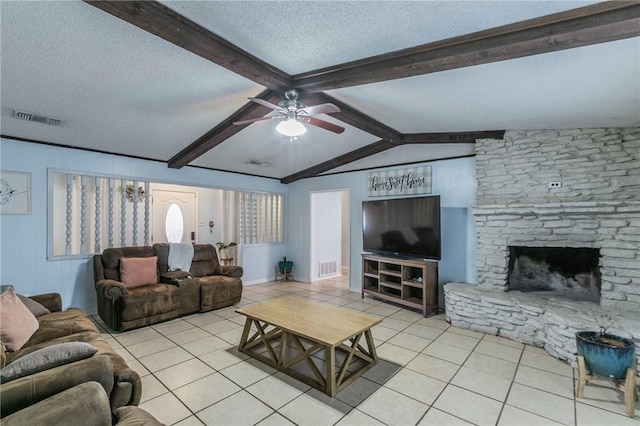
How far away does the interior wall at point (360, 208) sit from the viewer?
4.51 metres

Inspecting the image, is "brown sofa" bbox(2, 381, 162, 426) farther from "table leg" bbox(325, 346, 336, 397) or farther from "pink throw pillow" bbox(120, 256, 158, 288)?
"pink throw pillow" bbox(120, 256, 158, 288)

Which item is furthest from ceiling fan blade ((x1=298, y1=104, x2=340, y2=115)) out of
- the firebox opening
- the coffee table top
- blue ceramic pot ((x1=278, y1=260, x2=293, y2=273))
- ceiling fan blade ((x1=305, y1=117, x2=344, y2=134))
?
blue ceramic pot ((x1=278, y1=260, x2=293, y2=273))

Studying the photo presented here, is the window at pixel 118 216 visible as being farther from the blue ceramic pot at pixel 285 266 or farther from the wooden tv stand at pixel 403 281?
the wooden tv stand at pixel 403 281

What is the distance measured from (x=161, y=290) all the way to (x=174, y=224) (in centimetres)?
311

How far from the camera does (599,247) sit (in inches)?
131

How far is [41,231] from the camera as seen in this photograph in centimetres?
395

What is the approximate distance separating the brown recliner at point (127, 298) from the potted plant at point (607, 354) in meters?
4.58

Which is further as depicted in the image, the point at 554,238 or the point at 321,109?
the point at 554,238

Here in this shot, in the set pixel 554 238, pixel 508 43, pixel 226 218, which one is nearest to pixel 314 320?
pixel 508 43

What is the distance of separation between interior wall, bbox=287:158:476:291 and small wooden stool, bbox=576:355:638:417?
200 cm

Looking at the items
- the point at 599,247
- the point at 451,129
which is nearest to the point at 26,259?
the point at 451,129

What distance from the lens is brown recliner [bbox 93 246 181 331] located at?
366 cm

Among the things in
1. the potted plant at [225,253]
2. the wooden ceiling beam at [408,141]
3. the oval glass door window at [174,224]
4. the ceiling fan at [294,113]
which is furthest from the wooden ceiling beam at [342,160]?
the oval glass door window at [174,224]

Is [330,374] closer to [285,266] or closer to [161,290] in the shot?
[161,290]
